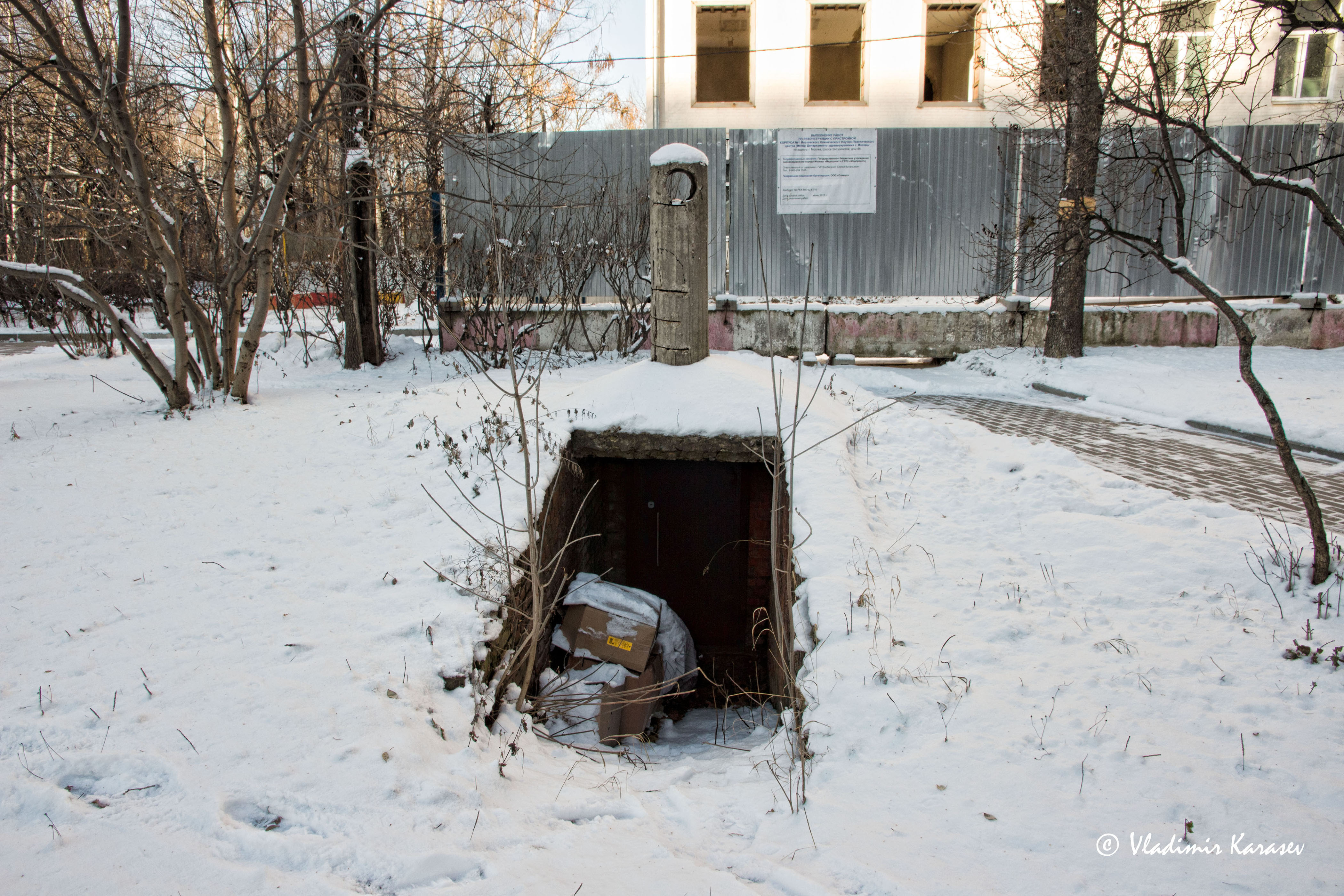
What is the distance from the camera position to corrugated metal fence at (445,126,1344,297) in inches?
413

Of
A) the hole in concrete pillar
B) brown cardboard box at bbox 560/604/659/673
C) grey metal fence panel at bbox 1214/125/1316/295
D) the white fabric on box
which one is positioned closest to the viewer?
brown cardboard box at bbox 560/604/659/673

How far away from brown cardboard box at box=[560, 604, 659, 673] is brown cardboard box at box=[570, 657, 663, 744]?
0.25ft

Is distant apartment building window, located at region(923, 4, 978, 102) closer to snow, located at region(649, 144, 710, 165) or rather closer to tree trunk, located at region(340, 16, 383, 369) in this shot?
tree trunk, located at region(340, 16, 383, 369)

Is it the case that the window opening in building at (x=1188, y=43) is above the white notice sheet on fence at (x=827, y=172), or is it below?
above

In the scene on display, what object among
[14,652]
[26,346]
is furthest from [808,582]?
[26,346]

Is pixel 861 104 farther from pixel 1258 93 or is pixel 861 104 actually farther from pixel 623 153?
pixel 1258 93

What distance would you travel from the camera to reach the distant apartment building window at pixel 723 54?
15.0 metres

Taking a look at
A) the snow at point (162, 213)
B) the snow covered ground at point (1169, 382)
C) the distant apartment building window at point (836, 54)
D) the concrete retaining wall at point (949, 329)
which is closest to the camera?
the snow at point (162, 213)

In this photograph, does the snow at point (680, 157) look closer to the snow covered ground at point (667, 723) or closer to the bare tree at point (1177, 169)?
the snow covered ground at point (667, 723)

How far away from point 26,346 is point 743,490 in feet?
39.5

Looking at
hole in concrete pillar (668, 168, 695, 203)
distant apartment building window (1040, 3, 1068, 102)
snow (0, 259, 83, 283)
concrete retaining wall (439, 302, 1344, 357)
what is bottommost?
concrete retaining wall (439, 302, 1344, 357)

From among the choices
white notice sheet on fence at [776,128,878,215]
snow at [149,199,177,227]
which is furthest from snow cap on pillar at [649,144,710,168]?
white notice sheet on fence at [776,128,878,215]

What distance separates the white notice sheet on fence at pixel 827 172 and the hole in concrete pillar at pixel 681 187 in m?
4.99

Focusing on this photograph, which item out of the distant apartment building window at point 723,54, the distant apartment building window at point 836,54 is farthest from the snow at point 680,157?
the distant apartment building window at point 836,54
